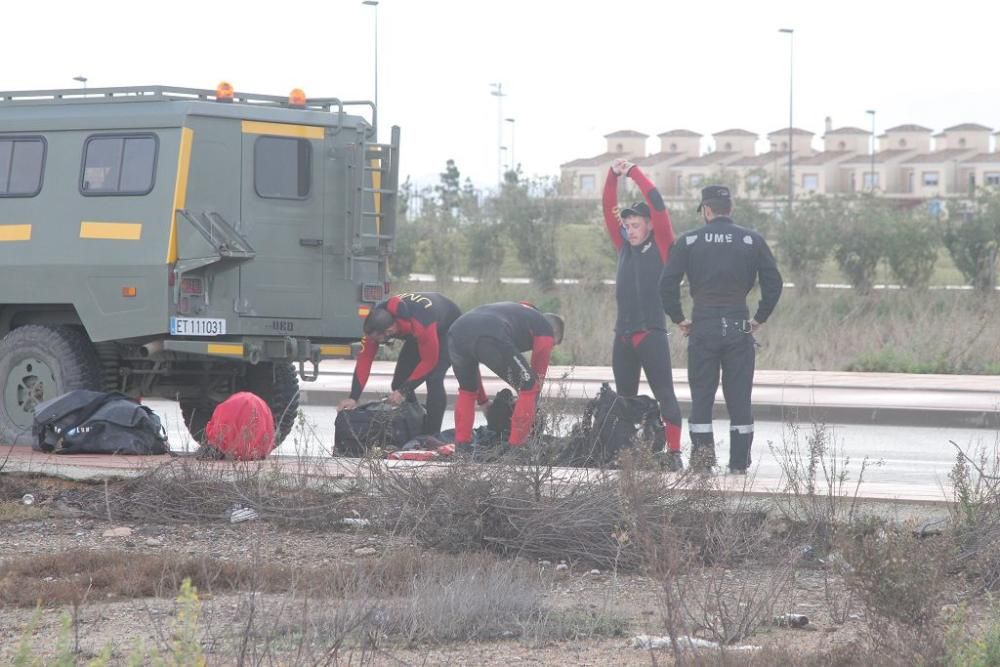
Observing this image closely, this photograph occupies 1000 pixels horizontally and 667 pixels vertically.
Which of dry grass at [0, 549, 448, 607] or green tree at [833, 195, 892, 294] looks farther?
green tree at [833, 195, 892, 294]

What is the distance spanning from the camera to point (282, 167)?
11773 millimetres

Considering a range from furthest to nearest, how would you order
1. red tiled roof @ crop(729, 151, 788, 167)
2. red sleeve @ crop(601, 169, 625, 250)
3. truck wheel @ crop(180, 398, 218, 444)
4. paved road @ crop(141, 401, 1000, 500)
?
1. red tiled roof @ crop(729, 151, 788, 167)
2. truck wheel @ crop(180, 398, 218, 444)
3. red sleeve @ crop(601, 169, 625, 250)
4. paved road @ crop(141, 401, 1000, 500)

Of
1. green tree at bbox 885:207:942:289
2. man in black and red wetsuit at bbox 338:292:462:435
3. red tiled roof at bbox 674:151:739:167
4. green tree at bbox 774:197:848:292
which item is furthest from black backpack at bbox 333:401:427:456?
red tiled roof at bbox 674:151:739:167

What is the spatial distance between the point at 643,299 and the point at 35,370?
4.52m

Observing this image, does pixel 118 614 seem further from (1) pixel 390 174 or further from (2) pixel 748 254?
(1) pixel 390 174

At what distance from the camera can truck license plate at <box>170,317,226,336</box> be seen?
11.1 meters

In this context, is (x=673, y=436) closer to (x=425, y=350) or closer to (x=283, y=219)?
(x=425, y=350)

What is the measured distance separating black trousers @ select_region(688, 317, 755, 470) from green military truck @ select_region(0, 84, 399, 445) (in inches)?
123

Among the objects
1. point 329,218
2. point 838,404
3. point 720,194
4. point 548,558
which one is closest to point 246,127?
point 329,218

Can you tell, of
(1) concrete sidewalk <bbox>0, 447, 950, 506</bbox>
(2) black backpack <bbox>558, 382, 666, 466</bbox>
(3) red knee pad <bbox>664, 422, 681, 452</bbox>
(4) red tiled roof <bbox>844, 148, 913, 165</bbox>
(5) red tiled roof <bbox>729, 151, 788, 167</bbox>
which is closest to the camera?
(1) concrete sidewalk <bbox>0, 447, 950, 506</bbox>

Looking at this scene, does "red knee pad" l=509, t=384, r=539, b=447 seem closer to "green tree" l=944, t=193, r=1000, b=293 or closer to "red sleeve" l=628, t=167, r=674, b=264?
"red sleeve" l=628, t=167, r=674, b=264

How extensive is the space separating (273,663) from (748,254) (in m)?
5.82

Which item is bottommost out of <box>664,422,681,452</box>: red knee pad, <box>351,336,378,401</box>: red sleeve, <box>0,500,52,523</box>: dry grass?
<box>0,500,52,523</box>: dry grass

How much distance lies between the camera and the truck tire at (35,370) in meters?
11.4
